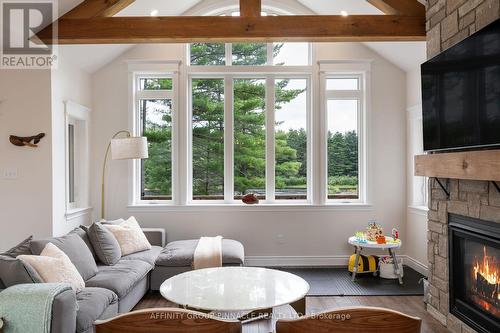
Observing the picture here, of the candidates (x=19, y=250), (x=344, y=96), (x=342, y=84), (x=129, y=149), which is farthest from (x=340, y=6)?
(x=19, y=250)

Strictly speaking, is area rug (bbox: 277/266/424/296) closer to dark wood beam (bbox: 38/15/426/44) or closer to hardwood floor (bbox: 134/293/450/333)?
hardwood floor (bbox: 134/293/450/333)

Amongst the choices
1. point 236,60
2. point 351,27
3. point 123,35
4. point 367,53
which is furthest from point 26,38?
point 367,53

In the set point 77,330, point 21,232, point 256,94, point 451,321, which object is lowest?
point 451,321

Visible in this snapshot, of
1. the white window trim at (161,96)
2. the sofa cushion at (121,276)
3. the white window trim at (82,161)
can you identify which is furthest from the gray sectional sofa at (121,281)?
the white window trim at (82,161)

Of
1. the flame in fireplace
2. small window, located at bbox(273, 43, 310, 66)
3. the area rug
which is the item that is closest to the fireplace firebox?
the flame in fireplace

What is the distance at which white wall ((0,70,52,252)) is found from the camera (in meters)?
3.87

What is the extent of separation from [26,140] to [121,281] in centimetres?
191

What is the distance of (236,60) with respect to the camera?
205 inches

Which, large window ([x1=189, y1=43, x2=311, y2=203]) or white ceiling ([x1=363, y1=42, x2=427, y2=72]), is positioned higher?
white ceiling ([x1=363, y1=42, x2=427, y2=72])

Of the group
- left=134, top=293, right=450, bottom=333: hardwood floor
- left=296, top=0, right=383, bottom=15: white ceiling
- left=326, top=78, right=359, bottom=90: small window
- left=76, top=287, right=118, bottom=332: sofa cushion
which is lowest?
left=134, top=293, right=450, bottom=333: hardwood floor

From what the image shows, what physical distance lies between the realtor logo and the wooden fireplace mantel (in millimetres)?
3790

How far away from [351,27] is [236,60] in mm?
1888

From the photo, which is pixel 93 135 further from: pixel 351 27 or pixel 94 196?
pixel 351 27

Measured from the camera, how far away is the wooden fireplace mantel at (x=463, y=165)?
2240 millimetres
